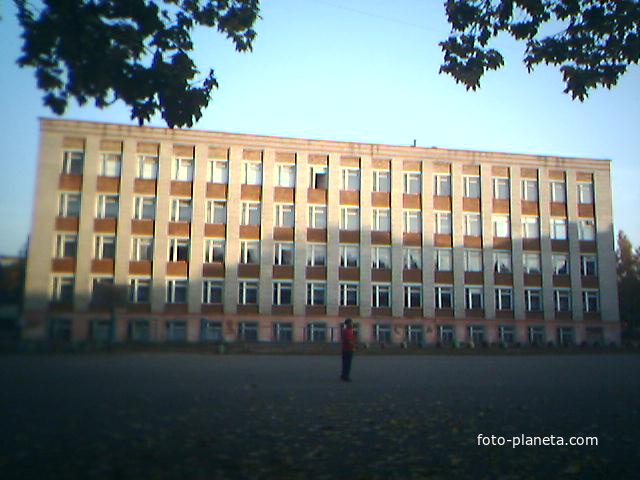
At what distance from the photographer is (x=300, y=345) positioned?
118 ft

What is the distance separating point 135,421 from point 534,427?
558cm

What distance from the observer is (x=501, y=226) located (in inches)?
1773

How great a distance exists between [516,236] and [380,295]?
1218cm

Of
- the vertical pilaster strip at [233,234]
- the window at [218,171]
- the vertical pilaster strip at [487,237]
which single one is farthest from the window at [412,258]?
the window at [218,171]

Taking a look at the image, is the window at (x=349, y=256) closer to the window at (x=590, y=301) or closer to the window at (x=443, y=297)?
the window at (x=443, y=297)

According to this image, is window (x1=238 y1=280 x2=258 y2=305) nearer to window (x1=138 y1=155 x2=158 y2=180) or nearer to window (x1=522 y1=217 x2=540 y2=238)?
window (x1=522 y1=217 x2=540 y2=238)

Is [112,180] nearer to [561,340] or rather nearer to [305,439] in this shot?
[305,439]

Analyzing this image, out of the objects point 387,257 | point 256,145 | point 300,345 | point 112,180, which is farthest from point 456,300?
point 112,180

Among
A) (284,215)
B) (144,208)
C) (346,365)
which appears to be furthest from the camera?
(284,215)

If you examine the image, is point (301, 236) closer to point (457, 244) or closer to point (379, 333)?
point (379, 333)

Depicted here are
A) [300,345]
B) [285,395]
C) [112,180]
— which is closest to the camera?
[112,180]

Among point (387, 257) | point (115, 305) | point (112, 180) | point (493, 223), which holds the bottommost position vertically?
point (115, 305)

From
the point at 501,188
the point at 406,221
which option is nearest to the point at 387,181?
the point at 406,221

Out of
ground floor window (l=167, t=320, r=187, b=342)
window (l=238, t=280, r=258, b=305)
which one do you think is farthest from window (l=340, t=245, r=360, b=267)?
ground floor window (l=167, t=320, r=187, b=342)
